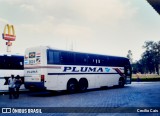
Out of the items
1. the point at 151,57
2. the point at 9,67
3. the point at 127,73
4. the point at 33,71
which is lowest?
the point at 127,73

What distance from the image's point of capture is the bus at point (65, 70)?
16.0 metres

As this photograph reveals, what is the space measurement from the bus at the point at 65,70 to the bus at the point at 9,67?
154 centimetres

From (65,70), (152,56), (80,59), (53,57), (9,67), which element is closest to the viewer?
(53,57)

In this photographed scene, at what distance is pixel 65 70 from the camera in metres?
17.2

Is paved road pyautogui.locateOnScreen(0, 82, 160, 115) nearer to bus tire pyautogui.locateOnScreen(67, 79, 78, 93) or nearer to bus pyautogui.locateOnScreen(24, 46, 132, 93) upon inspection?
bus pyautogui.locateOnScreen(24, 46, 132, 93)

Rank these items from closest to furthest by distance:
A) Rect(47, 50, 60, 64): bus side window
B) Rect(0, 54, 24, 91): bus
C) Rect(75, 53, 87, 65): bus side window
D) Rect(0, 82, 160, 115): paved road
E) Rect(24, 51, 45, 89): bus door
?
Rect(0, 82, 160, 115): paved road < Rect(24, 51, 45, 89): bus door < Rect(47, 50, 60, 64): bus side window < Rect(0, 54, 24, 91): bus < Rect(75, 53, 87, 65): bus side window

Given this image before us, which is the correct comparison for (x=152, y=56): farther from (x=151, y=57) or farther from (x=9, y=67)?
(x=9, y=67)

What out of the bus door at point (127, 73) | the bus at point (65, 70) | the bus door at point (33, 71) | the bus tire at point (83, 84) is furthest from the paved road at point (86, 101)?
the bus door at point (127, 73)

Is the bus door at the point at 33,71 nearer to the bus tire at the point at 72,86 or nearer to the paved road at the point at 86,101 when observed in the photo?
the paved road at the point at 86,101

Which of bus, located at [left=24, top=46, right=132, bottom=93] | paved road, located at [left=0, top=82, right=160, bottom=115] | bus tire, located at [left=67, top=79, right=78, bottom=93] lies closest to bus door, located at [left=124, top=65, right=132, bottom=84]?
bus, located at [left=24, top=46, right=132, bottom=93]

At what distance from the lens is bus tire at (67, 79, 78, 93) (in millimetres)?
17516

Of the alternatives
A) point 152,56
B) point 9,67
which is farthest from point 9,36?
point 152,56

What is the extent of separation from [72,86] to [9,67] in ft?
16.0

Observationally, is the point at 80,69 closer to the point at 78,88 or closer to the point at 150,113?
the point at 78,88
